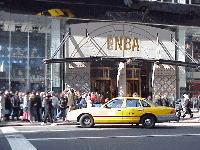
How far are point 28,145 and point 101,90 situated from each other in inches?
670

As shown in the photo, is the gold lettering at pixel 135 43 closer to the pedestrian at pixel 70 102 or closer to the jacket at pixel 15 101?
the pedestrian at pixel 70 102

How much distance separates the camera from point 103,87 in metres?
27.0

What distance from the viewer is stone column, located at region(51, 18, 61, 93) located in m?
24.6

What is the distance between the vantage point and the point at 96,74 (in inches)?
1051

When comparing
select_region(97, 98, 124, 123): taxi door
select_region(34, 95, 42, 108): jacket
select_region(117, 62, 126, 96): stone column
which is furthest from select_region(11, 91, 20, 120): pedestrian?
select_region(117, 62, 126, 96): stone column

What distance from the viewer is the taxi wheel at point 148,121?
15.5 metres

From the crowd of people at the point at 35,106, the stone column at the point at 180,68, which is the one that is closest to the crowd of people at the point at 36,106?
the crowd of people at the point at 35,106

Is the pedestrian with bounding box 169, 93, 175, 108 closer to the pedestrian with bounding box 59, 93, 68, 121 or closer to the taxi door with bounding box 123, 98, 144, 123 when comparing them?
the pedestrian with bounding box 59, 93, 68, 121

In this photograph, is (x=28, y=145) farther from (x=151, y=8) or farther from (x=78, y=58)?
(x=151, y=8)

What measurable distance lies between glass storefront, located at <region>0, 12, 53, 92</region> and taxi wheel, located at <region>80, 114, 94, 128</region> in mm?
9429

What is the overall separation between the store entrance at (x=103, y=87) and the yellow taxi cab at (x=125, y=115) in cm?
1069

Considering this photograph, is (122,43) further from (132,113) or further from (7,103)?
(132,113)

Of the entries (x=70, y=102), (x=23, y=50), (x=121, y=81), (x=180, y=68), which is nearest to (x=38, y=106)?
(x=70, y=102)

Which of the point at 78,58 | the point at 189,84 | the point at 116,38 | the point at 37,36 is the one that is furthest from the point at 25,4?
the point at 189,84
